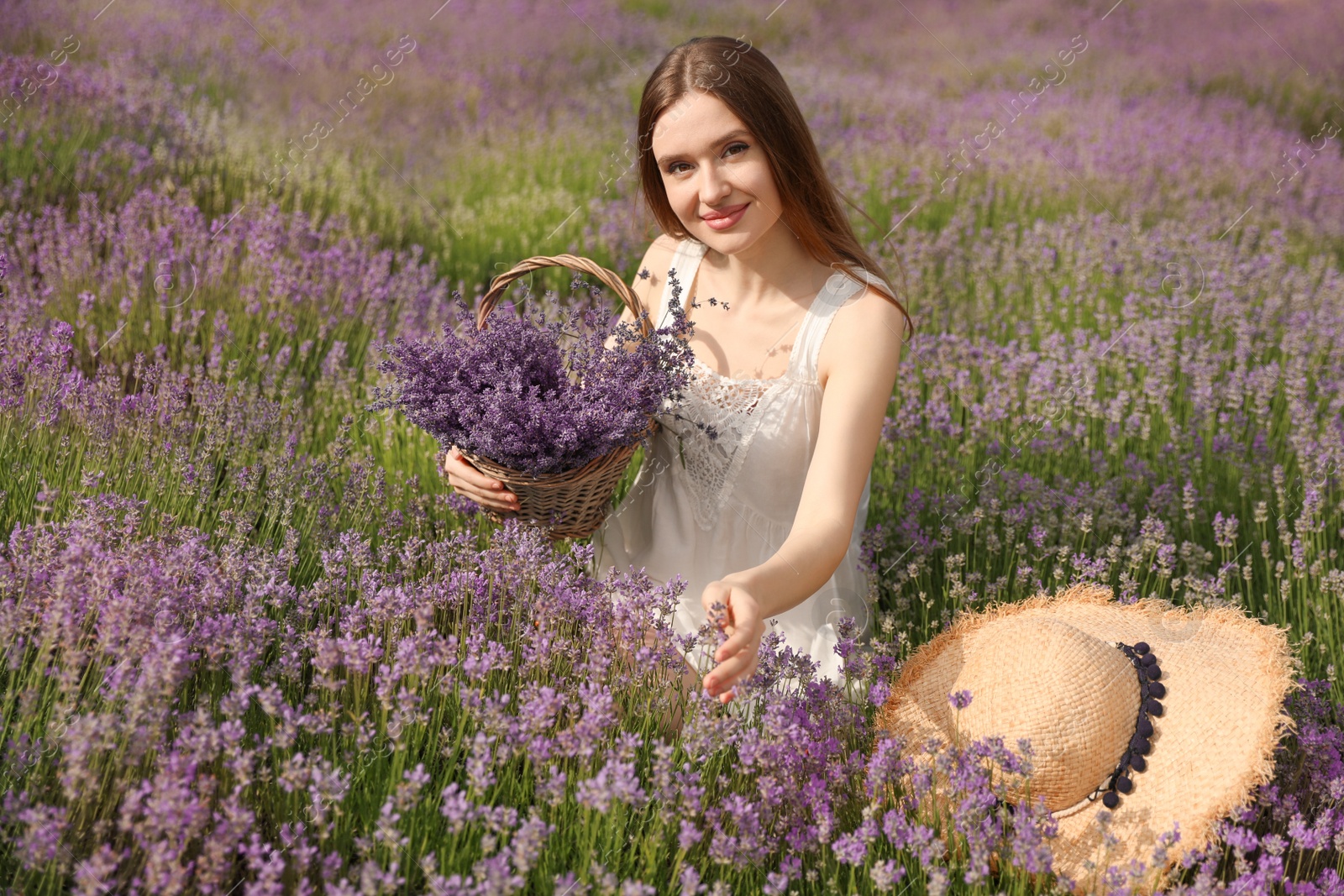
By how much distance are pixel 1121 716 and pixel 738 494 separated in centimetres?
103

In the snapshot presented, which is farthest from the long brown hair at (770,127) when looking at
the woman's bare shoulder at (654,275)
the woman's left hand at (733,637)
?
the woman's left hand at (733,637)

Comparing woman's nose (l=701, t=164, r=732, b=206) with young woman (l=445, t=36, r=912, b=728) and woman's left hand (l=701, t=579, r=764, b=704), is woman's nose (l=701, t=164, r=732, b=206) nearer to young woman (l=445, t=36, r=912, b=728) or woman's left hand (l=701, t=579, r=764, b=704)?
young woman (l=445, t=36, r=912, b=728)

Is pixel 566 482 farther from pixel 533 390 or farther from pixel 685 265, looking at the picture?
pixel 685 265

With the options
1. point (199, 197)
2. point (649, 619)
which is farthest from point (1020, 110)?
point (649, 619)

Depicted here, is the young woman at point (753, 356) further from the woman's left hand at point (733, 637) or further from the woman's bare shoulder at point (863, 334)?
the woman's left hand at point (733, 637)

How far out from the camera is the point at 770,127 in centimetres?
245

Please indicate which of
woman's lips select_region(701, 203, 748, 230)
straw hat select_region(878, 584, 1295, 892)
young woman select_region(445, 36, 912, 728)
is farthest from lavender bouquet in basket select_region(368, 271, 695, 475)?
straw hat select_region(878, 584, 1295, 892)

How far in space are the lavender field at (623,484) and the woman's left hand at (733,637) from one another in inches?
2.8

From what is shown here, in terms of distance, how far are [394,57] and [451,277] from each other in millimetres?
2195

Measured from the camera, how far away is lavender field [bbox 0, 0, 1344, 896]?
4.91ft

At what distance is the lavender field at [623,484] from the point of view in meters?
1.50

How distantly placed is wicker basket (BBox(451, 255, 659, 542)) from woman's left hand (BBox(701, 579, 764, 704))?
0.50 meters

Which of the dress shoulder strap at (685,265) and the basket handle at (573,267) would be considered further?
the dress shoulder strap at (685,265)

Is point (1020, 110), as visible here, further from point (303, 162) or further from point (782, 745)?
point (782, 745)
